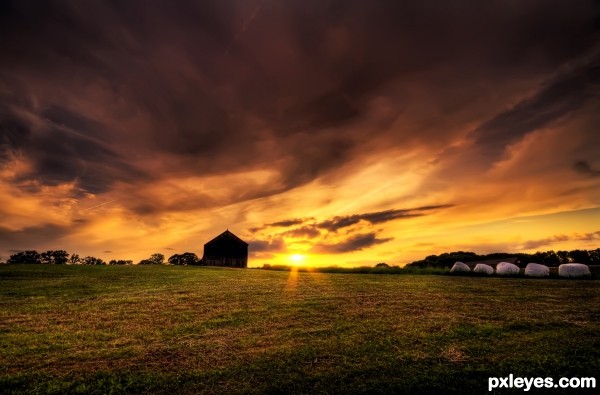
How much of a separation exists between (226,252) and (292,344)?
203ft

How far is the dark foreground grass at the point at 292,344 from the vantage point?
19.7ft

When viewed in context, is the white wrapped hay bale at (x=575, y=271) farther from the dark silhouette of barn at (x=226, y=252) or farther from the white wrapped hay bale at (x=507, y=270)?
the dark silhouette of barn at (x=226, y=252)

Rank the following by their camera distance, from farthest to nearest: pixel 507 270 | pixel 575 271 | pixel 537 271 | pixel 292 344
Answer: pixel 507 270 < pixel 537 271 < pixel 575 271 < pixel 292 344

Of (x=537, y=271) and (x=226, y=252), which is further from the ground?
(x=226, y=252)

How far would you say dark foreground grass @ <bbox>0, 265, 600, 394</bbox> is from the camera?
6.00m

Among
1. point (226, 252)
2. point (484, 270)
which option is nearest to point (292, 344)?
point (484, 270)

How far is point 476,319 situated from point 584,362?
382cm

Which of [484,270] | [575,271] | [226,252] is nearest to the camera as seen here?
[575,271]

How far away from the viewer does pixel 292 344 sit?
795cm

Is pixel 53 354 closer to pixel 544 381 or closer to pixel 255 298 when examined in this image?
pixel 255 298

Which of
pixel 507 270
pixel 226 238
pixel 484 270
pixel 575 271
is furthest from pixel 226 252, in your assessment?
pixel 575 271

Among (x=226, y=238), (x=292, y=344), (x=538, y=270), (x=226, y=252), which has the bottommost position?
(x=292, y=344)

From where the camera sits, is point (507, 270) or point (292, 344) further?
point (507, 270)

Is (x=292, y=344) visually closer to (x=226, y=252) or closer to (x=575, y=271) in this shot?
(x=575, y=271)
